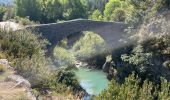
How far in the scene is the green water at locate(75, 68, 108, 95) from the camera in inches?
1201

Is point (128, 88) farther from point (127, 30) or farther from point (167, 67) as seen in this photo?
point (127, 30)

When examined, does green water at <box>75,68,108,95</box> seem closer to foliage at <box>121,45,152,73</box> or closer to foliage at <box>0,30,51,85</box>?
foliage at <box>121,45,152,73</box>

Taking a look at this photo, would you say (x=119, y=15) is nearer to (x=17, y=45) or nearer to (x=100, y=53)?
(x=100, y=53)

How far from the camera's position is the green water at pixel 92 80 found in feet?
100

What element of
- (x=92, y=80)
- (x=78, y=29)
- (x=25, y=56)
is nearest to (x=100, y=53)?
(x=78, y=29)

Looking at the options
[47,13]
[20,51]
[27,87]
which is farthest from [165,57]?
[47,13]

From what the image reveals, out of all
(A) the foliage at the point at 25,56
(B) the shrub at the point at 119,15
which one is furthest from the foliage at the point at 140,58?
(B) the shrub at the point at 119,15

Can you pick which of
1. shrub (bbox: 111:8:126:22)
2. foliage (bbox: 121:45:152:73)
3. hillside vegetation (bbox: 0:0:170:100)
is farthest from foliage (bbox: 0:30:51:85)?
shrub (bbox: 111:8:126:22)

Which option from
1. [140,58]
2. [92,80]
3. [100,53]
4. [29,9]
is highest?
[29,9]

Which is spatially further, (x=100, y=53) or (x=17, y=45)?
(x=100, y=53)

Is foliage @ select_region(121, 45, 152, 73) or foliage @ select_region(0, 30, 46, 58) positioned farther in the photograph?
foliage @ select_region(121, 45, 152, 73)

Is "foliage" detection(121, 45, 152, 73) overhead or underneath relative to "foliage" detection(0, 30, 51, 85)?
underneath

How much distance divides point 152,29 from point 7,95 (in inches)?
919

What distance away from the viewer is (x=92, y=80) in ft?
113
